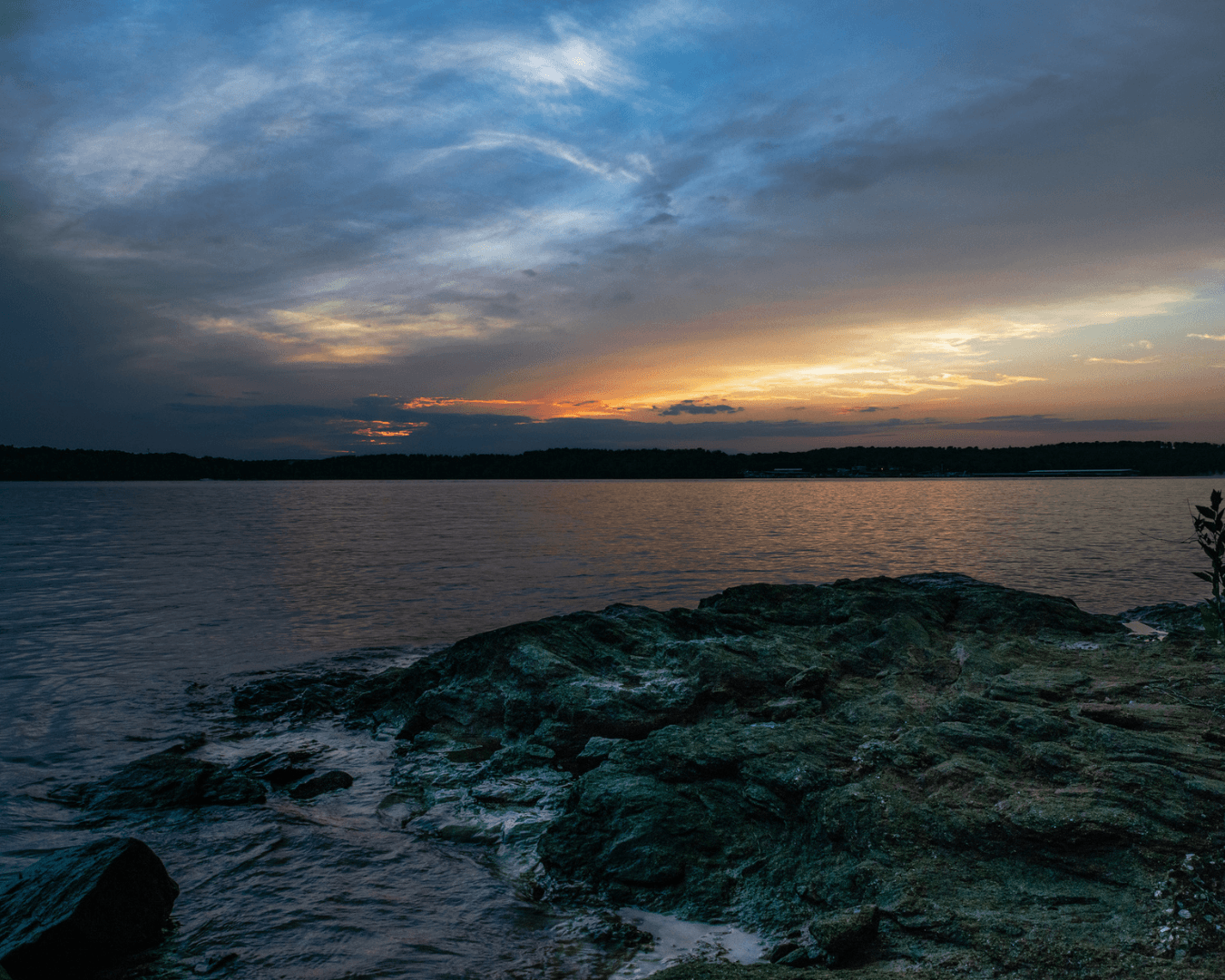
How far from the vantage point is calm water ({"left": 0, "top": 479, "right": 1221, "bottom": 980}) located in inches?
254

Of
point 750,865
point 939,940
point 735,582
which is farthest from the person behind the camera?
point 735,582

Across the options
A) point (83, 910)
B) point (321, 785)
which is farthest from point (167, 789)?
point (83, 910)

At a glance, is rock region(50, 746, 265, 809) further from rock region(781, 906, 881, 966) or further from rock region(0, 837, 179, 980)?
rock region(781, 906, 881, 966)

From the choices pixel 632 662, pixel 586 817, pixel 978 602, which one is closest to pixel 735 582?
pixel 978 602

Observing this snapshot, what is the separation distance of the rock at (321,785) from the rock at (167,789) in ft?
1.47

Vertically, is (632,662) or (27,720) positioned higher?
(632,662)

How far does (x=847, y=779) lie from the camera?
7.19m

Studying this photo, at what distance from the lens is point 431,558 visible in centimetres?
3684

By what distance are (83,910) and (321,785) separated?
3.91 metres

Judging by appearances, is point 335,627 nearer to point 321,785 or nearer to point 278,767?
point 278,767

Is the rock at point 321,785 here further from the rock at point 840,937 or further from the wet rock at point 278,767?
the rock at point 840,937

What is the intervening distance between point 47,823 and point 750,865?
8.77 metres

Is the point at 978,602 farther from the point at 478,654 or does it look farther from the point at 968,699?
the point at 478,654

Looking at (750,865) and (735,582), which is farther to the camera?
(735,582)
